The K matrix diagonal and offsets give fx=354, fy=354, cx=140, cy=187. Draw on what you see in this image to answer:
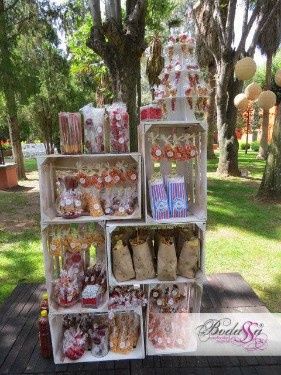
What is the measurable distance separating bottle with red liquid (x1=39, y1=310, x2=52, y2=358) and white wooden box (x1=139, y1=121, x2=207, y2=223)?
4.05 feet

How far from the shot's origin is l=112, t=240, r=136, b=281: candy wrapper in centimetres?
275

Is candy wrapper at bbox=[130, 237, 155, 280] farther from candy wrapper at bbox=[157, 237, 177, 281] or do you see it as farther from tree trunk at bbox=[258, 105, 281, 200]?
tree trunk at bbox=[258, 105, 281, 200]

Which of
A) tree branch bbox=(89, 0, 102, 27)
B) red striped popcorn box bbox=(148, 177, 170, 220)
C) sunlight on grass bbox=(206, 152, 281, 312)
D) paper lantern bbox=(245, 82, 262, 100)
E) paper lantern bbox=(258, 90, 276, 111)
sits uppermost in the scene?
tree branch bbox=(89, 0, 102, 27)

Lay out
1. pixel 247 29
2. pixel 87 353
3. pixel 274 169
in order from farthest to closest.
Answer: pixel 247 29 → pixel 274 169 → pixel 87 353

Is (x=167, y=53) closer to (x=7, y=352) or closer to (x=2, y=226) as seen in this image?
(x=7, y=352)

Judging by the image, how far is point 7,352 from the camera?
3041 millimetres

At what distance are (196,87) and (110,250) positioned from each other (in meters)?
1.42

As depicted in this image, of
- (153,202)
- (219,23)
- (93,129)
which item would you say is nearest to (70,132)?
(93,129)

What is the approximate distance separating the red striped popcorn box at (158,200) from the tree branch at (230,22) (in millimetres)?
7270

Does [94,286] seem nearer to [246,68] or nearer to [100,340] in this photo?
[100,340]

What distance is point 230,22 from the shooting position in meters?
8.85

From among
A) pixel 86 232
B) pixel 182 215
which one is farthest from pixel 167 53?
pixel 86 232

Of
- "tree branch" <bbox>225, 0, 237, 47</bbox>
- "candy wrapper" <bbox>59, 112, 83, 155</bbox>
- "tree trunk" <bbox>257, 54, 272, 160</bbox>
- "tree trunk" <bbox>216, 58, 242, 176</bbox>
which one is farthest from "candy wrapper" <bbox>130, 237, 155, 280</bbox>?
"tree trunk" <bbox>257, 54, 272, 160</bbox>

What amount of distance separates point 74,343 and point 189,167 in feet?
5.80
